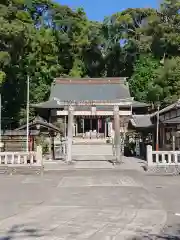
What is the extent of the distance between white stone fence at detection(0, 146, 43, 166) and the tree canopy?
16304 millimetres

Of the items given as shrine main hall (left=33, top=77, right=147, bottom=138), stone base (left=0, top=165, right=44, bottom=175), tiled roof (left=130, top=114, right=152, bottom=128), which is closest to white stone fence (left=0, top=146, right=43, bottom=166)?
stone base (left=0, top=165, right=44, bottom=175)

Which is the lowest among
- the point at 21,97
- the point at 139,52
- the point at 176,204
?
the point at 176,204

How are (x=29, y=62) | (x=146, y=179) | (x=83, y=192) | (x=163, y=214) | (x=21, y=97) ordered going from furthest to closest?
(x=21, y=97), (x=29, y=62), (x=146, y=179), (x=83, y=192), (x=163, y=214)

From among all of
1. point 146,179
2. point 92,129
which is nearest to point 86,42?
point 92,129

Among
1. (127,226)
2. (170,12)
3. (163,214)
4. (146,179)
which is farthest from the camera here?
(170,12)

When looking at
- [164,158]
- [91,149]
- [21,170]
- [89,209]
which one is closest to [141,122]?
[91,149]

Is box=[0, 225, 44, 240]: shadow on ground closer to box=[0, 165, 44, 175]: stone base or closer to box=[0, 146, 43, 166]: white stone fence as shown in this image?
box=[0, 165, 44, 175]: stone base

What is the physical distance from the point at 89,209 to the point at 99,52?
48589mm

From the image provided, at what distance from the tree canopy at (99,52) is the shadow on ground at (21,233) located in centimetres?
2823

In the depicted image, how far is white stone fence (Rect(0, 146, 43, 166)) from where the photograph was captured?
18.5 meters

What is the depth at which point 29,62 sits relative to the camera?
39.2 m

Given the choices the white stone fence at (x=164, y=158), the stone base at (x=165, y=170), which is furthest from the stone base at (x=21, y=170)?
the stone base at (x=165, y=170)

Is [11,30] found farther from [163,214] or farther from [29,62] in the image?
[163,214]

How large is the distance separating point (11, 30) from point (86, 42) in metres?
28.3
